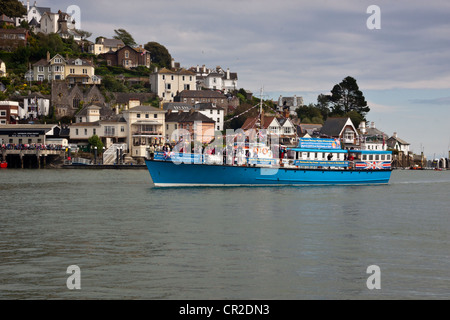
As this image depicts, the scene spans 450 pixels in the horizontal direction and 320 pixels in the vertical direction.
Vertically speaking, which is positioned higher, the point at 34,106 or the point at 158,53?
the point at 158,53

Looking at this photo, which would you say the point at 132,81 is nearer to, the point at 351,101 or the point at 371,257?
the point at 351,101

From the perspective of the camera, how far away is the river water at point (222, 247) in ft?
65.9

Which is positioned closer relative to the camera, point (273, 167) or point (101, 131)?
point (273, 167)

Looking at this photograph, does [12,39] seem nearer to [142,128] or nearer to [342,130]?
[142,128]

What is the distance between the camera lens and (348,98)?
151125 mm

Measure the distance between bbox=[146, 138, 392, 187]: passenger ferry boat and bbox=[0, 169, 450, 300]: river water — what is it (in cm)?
751

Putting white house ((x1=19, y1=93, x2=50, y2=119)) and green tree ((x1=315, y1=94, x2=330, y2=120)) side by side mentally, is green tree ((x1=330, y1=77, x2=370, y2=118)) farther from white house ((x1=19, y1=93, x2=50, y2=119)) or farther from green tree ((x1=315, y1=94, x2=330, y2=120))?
white house ((x1=19, y1=93, x2=50, y2=119))

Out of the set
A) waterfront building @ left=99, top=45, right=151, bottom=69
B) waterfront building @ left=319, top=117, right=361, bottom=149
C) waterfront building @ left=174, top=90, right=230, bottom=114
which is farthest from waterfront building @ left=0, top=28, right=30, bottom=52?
waterfront building @ left=319, top=117, right=361, bottom=149

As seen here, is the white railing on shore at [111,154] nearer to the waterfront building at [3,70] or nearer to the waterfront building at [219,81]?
the waterfront building at [3,70]

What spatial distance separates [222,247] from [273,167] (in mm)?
31289

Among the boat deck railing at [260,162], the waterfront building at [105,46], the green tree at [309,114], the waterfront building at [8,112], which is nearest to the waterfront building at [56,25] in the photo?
the waterfront building at [105,46]

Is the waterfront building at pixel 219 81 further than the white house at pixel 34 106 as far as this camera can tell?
Yes

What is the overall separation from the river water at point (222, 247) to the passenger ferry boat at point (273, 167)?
7.51 m

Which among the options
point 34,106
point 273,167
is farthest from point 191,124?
point 273,167
